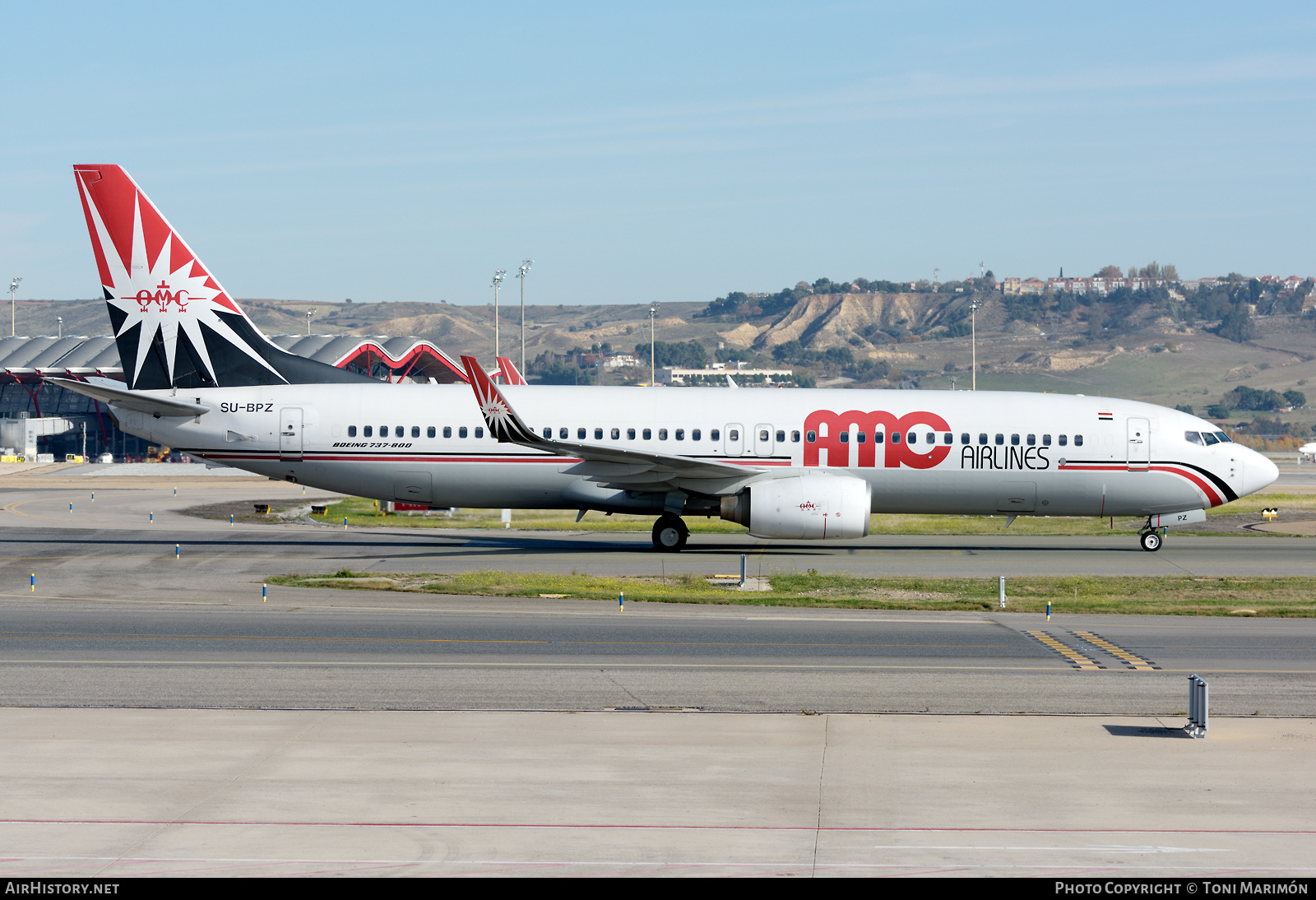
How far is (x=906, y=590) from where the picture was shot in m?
27.9

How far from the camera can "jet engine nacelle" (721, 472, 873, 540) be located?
1278 inches

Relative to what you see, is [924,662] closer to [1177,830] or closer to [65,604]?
[1177,830]

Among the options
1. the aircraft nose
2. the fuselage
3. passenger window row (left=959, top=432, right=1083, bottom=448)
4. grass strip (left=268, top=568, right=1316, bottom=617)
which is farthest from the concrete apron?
the aircraft nose

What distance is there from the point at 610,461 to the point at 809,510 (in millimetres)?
5560

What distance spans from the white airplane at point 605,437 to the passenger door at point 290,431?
0.05 metres

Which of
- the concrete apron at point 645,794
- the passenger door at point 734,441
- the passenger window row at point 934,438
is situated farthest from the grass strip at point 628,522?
the concrete apron at point 645,794

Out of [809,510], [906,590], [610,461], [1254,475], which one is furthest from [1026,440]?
[610,461]

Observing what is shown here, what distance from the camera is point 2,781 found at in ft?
40.8

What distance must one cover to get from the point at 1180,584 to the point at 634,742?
19227 mm

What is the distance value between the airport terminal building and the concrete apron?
7086 centimetres

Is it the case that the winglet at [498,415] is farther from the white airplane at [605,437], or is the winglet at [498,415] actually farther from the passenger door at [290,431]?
the passenger door at [290,431]

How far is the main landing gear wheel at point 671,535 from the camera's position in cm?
3466

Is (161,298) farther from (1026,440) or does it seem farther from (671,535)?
(1026,440)

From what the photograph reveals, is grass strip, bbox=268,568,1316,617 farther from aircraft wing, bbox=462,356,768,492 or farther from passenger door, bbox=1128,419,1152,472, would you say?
passenger door, bbox=1128,419,1152,472
